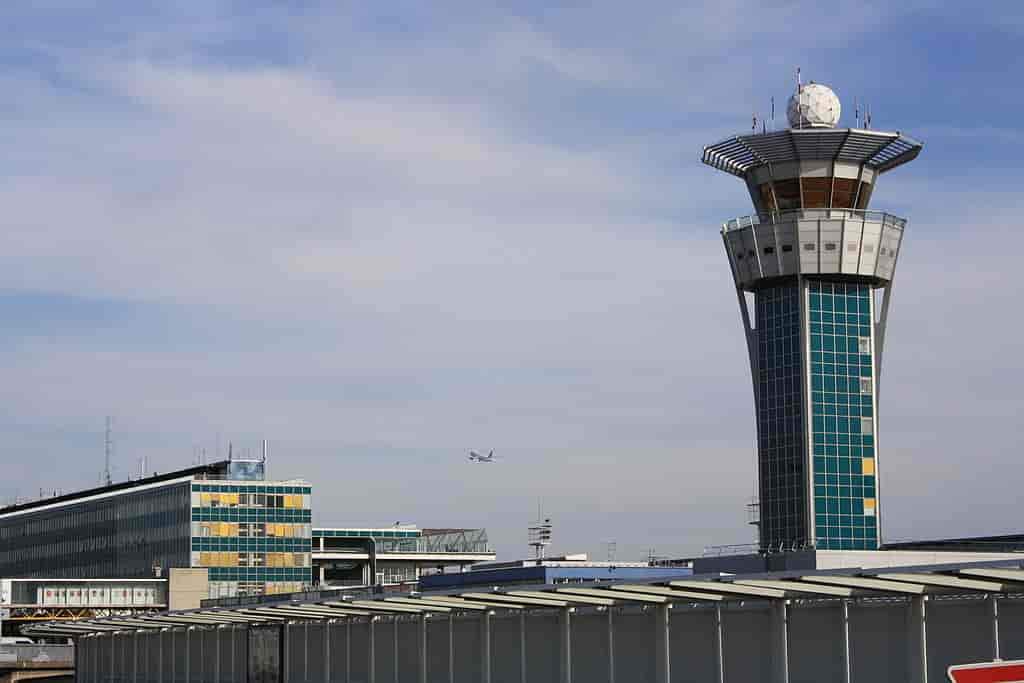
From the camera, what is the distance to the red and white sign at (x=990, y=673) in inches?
646

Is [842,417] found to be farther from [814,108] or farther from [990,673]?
[990,673]

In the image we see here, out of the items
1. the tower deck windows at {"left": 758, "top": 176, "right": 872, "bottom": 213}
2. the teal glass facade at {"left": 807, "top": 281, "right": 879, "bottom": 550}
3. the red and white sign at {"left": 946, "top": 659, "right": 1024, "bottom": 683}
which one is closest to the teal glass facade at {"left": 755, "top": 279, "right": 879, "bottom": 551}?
the teal glass facade at {"left": 807, "top": 281, "right": 879, "bottom": 550}

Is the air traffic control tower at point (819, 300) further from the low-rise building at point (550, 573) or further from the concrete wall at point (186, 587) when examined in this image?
the concrete wall at point (186, 587)

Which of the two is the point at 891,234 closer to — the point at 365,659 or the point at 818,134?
the point at 818,134

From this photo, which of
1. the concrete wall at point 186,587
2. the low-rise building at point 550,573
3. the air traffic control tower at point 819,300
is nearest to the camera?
the low-rise building at point 550,573

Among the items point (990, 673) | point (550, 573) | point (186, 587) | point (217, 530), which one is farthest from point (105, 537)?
point (990, 673)

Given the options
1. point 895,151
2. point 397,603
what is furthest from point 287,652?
point 895,151

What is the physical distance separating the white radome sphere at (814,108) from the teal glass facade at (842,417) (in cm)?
1187

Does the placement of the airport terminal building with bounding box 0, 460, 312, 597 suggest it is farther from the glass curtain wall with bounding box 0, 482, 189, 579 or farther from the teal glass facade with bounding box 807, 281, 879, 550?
the teal glass facade with bounding box 807, 281, 879, 550

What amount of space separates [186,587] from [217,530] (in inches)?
358

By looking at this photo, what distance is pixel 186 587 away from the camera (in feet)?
499

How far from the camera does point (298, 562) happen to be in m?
163

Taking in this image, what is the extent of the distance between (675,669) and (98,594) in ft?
363

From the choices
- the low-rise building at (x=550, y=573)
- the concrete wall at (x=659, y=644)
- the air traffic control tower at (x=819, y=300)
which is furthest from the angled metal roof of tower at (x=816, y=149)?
the concrete wall at (x=659, y=644)
